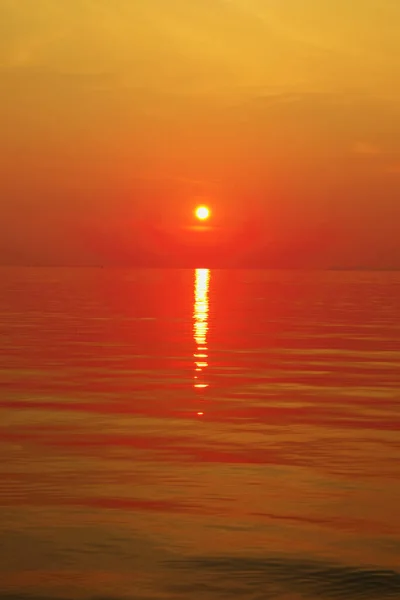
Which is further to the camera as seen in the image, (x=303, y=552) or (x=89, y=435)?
(x=89, y=435)

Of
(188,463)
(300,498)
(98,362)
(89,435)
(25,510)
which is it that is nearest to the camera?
(25,510)

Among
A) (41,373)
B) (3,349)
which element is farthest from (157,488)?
(3,349)

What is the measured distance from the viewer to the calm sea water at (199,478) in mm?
9695

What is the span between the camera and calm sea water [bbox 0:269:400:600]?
970 cm

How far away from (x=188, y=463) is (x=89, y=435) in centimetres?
289

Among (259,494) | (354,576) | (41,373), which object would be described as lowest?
(354,576)

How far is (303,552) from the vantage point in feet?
34.2

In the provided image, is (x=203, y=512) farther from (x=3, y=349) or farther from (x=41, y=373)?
(x=3, y=349)

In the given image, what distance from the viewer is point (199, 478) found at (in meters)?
13.7

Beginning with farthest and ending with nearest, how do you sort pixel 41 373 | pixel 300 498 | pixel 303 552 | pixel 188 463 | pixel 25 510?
1. pixel 41 373
2. pixel 188 463
3. pixel 300 498
4. pixel 25 510
5. pixel 303 552

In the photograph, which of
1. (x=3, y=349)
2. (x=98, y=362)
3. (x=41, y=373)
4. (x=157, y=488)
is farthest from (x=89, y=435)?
(x=3, y=349)

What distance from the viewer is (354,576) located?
9.72 meters

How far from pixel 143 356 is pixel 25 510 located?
19477mm

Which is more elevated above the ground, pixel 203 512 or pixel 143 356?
pixel 143 356
